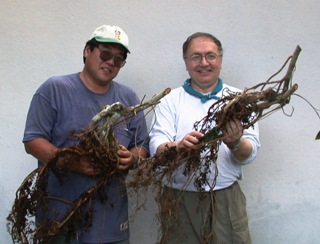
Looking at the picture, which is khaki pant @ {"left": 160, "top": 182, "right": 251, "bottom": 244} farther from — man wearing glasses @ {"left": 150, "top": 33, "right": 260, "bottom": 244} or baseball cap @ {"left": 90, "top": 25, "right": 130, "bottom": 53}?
baseball cap @ {"left": 90, "top": 25, "right": 130, "bottom": 53}

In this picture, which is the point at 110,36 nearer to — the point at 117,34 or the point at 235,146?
the point at 117,34

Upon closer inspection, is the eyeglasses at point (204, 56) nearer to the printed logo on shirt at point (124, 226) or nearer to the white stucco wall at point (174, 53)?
the white stucco wall at point (174, 53)

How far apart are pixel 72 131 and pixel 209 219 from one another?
730mm

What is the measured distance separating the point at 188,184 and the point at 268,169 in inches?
30.8

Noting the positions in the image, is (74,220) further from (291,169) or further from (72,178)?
(291,169)

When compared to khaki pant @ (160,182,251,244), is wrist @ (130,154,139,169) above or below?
above

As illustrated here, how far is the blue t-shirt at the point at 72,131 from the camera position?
5.11 feet

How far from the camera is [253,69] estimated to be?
Result: 2.19m

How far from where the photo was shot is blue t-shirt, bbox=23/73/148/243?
1.56 metres

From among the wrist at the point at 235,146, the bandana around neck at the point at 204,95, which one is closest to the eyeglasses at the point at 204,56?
the bandana around neck at the point at 204,95

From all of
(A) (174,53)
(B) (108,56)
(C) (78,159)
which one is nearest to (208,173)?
(C) (78,159)

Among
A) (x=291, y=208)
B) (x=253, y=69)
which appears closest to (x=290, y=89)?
(x=253, y=69)

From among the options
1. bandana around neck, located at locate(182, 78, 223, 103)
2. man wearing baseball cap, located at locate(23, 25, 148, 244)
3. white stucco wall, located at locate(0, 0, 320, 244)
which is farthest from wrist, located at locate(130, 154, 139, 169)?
white stucco wall, located at locate(0, 0, 320, 244)

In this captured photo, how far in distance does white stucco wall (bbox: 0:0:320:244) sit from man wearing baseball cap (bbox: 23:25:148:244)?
53 cm
